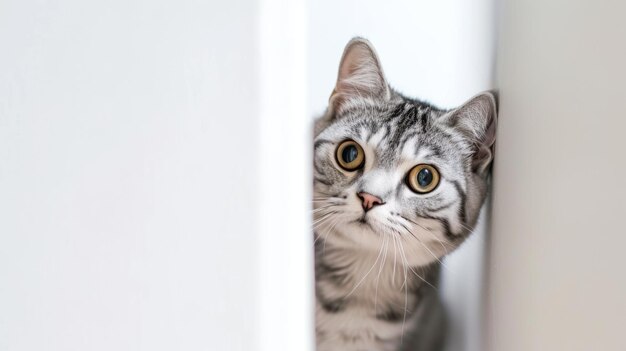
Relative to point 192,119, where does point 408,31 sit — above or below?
above

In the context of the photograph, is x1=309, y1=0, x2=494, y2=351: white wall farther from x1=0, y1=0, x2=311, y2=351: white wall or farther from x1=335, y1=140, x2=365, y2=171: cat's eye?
x1=0, y1=0, x2=311, y2=351: white wall

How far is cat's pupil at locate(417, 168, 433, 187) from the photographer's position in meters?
0.78

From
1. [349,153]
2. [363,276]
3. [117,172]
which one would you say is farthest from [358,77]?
[117,172]

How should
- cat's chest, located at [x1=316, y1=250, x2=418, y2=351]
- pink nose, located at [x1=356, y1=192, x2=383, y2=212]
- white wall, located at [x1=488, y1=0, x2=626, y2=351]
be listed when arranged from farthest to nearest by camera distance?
cat's chest, located at [x1=316, y1=250, x2=418, y2=351]
pink nose, located at [x1=356, y1=192, x2=383, y2=212]
white wall, located at [x1=488, y1=0, x2=626, y2=351]

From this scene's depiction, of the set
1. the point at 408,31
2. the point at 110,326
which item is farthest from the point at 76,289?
the point at 408,31

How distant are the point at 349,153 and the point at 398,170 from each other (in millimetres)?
71

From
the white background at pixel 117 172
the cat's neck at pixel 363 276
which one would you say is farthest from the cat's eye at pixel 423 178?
the white background at pixel 117 172

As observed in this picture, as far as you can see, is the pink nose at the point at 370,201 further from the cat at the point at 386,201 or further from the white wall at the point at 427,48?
the white wall at the point at 427,48

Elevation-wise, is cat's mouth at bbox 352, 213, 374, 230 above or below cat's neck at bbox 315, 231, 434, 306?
above

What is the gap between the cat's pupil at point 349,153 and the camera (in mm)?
803

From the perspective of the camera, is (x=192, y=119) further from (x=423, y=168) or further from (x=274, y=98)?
(x=423, y=168)

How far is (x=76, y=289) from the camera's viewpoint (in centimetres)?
56

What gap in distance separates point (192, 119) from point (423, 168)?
0.34 metres

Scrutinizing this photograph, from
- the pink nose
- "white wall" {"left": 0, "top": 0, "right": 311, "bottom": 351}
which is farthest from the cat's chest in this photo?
"white wall" {"left": 0, "top": 0, "right": 311, "bottom": 351}
